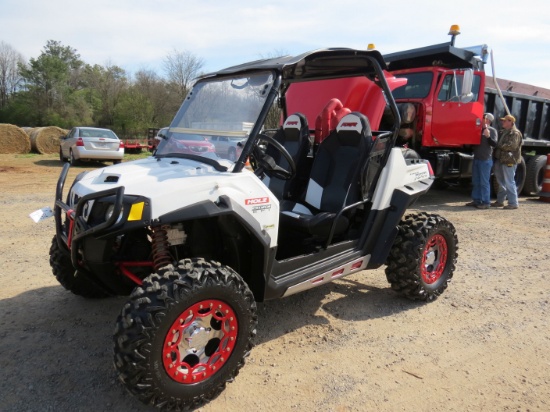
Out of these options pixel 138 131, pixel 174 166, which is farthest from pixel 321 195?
pixel 138 131

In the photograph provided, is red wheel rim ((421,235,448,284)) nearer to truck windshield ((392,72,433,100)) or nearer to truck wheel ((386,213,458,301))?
truck wheel ((386,213,458,301))

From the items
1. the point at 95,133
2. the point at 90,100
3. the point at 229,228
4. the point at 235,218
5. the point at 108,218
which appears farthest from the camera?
the point at 90,100

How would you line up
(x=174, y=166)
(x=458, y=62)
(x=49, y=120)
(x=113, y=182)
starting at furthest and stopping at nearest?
(x=49, y=120)
(x=458, y=62)
(x=174, y=166)
(x=113, y=182)

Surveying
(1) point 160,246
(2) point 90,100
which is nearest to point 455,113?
(1) point 160,246

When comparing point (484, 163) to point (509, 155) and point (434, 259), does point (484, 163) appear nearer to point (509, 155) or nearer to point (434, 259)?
point (509, 155)

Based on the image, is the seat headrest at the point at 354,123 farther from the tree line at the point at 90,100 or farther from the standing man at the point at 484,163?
the tree line at the point at 90,100

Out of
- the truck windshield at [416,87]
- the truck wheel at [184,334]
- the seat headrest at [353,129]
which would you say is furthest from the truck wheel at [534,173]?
the truck wheel at [184,334]

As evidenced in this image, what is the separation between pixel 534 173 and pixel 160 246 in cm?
1066

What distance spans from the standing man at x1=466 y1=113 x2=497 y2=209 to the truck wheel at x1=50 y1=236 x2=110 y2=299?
7869 mm

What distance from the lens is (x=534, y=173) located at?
10766 millimetres

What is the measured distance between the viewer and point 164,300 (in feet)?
7.97

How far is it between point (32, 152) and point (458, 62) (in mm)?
19272

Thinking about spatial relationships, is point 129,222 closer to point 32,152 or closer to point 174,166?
point 174,166

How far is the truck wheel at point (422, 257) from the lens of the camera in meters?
4.00
